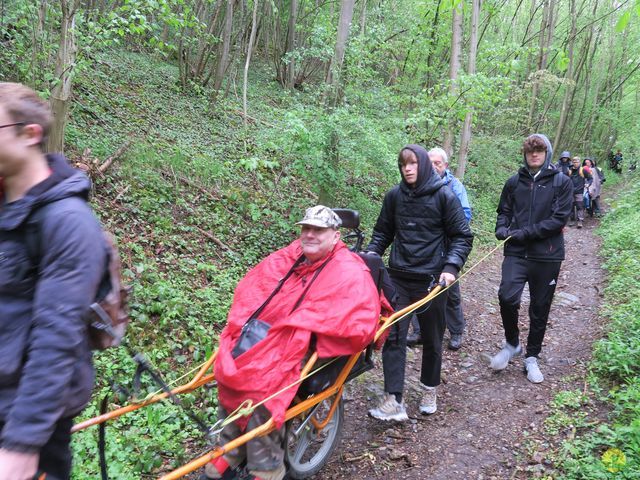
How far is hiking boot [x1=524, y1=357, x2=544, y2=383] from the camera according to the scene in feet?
15.7

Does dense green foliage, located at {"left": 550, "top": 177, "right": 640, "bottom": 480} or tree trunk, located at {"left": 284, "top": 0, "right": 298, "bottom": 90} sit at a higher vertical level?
tree trunk, located at {"left": 284, "top": 0, "right": 298, "bottom": 90}

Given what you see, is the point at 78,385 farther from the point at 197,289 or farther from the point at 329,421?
the point at 197,289

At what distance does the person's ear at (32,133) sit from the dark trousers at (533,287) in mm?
4272

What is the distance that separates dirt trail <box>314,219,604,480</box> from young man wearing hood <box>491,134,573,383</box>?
1.33 ft

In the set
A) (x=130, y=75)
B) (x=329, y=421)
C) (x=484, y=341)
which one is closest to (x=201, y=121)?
(x=130, y=75)

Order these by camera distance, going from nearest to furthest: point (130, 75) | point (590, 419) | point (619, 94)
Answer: point (590, 419) → point (130, 75) → point (619, 94)

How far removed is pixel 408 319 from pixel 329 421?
112 centimetres

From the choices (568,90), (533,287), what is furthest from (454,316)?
(568,90)

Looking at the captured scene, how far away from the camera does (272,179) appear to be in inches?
405

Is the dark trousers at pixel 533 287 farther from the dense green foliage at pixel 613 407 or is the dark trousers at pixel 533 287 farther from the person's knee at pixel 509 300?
the dense green foliage at pixel 613 407

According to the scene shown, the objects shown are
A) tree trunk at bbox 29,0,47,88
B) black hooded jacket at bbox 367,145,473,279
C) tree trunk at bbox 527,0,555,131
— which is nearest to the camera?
black hooded jacket at bbox 367,145,473,279

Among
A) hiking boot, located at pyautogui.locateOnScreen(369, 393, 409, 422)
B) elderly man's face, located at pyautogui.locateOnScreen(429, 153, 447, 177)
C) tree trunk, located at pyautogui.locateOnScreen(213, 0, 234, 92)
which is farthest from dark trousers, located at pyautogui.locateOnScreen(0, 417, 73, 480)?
tree trunk, located at pyautogui.locateOnScreen(213, 0, 234, 92)

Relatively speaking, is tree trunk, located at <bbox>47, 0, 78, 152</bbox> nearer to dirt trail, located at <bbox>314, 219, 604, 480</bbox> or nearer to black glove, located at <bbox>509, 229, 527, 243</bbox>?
dirt trail, located at <bbox>314, 219, 604, 480</bbox>

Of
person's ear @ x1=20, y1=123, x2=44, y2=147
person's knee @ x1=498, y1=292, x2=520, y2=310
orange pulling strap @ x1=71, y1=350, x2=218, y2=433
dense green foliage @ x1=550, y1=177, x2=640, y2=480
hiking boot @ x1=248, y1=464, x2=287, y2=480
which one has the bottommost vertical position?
dense green foliage @ x1=550, y1=177, x2=640, y2=480
